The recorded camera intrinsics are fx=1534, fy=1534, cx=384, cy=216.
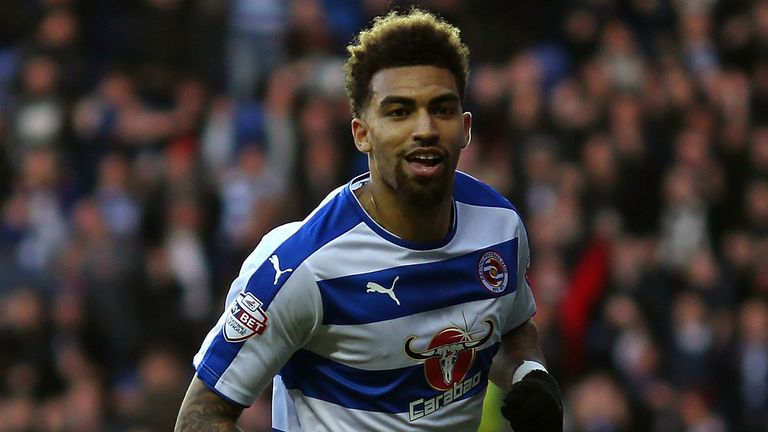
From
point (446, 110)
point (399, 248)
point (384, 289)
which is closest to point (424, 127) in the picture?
point (446, 110)

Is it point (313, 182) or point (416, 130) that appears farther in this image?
point (313, 182)

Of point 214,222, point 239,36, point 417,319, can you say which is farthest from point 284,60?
point 417,319

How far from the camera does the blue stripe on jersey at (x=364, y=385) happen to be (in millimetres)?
4660

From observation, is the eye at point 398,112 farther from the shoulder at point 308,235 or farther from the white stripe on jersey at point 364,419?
the white stripe on jersey at point 364,419

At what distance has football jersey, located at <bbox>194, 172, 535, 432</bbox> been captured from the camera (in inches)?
179

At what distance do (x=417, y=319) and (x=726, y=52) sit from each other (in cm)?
1004

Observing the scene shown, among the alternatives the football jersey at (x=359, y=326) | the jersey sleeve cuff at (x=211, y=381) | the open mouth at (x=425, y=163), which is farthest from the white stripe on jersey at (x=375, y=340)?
the open mouth at (x=425, y=163)

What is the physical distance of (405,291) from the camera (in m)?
4.67

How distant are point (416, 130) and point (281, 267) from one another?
57 cm

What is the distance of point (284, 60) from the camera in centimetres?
1349

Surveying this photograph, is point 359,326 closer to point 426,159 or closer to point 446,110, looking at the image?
point 426,159

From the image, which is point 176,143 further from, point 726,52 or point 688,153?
point 726,52

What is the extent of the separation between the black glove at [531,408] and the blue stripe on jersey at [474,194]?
2.10 feet

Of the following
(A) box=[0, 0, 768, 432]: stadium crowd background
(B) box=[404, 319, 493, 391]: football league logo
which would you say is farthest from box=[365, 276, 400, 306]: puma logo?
(A) box=[0, 0, 768, 432]: stadium crowd background
